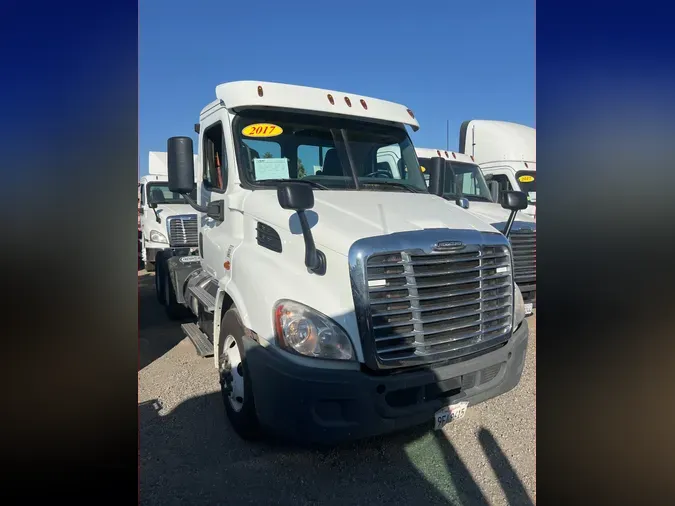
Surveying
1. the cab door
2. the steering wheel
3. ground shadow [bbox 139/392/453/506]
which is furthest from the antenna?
ground shadow [bbox 139/392/453/506]

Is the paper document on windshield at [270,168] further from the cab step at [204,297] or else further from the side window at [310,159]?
the cab step at [204,297]

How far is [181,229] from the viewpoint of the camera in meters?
9.88

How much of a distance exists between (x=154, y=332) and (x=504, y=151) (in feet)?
24.9

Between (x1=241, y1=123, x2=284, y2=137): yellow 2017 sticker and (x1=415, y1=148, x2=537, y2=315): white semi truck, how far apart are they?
1.89m

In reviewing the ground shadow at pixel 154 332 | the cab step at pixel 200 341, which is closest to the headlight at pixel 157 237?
the ground shadow at pixel 154 332

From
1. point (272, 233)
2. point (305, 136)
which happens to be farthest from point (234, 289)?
point (305, 136)

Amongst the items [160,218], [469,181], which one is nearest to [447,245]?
[469,181]

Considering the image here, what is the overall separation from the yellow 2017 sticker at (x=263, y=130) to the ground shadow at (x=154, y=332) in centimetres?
200

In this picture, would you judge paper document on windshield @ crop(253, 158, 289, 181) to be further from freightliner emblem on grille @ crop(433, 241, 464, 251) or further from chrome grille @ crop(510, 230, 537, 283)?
chrome grille @ crop(510, 230, 537, 283)

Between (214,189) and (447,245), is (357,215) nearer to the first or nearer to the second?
(447,245)
